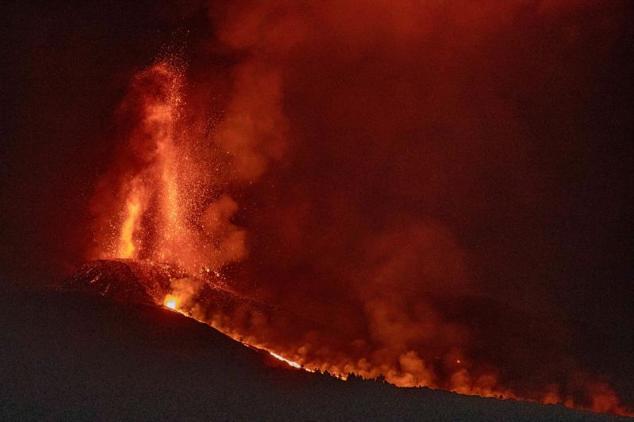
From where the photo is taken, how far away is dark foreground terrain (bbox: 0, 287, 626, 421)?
5883mm

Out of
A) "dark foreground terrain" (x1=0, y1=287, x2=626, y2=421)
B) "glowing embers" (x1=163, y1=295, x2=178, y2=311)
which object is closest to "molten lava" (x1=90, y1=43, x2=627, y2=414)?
"glowing embers" (x1=163, y1=295, x2=178, y2=311)

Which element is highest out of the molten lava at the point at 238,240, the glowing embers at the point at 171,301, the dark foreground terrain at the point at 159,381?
the molten lava at the point at 238,240

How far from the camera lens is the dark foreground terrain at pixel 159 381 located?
232 inches

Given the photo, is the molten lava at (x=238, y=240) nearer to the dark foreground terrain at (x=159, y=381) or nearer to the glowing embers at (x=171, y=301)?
the glowing embers at (x=171, y=301)

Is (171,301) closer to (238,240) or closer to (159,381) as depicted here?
(238,240)

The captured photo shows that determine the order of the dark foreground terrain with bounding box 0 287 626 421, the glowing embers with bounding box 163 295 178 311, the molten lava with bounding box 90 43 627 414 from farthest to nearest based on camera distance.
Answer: the molten lava with bounding box 90 43 627 414
the glowing embers with bounding box 163 295 178 311
the dark foreground terrain with bounding box 0 287 626 421

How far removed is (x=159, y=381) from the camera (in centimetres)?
666

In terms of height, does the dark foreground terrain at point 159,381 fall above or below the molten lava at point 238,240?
below

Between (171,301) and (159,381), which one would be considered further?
(171,301)

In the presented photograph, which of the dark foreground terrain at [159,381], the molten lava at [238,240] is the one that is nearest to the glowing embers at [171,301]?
the molten lava at [238,240]

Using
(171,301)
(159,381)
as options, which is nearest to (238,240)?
(171,301)

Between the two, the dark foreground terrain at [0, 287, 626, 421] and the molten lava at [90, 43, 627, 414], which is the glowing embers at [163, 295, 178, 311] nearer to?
the molten lava at [90, 43, 627, 414]

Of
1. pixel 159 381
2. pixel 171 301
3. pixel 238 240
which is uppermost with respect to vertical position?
pixel 238 240

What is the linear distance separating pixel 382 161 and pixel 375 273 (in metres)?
2.54
